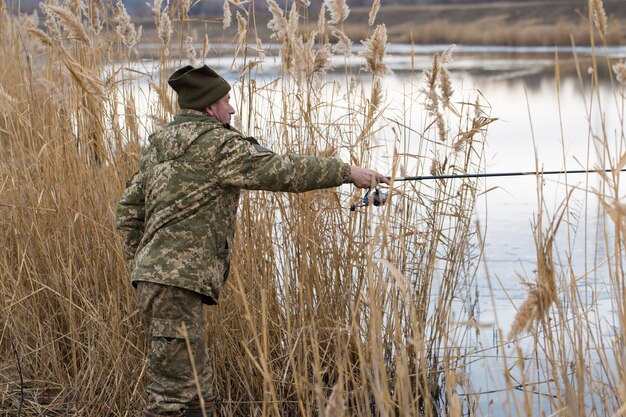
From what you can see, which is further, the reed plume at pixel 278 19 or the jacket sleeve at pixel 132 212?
the reed plume at pixel 278 19

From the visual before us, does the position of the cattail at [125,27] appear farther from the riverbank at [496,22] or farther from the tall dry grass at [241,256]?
the riverbank at [496,22]

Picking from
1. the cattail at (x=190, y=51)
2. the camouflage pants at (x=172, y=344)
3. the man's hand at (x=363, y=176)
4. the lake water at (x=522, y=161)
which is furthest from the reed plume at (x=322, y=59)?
the camouflage pants at (x=172, y=344)

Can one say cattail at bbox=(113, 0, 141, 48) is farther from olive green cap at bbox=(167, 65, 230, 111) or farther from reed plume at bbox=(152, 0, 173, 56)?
olive green cap at bbox=(167, 65, 230, 111)

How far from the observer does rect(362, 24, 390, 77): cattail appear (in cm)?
374

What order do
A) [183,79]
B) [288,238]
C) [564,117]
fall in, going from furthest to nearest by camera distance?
[564,117]
[288,238]
[183,79]

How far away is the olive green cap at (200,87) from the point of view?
316 cm

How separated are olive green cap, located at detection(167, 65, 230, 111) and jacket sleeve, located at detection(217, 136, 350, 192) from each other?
18 cm

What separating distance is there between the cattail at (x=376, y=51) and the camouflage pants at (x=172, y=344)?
3.76 feet

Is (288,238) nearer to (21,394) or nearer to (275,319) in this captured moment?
(275,319)

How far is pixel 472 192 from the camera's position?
12.9ft

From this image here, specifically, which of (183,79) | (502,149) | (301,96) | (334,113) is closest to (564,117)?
(502,149)

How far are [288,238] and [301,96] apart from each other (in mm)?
531

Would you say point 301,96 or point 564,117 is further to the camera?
point 564,117

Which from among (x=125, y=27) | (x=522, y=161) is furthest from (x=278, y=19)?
(x=522, y=161)
